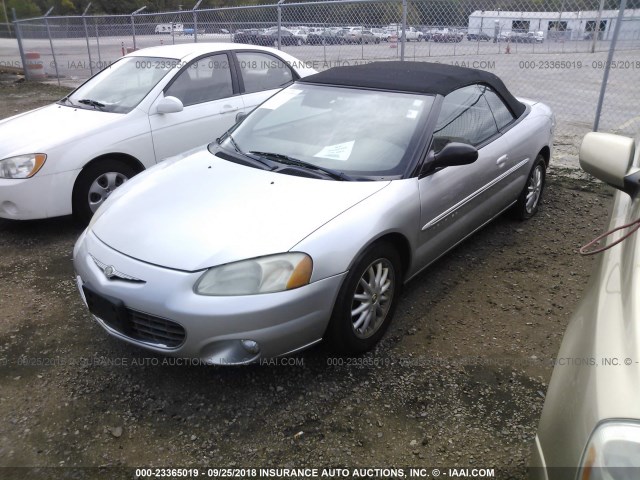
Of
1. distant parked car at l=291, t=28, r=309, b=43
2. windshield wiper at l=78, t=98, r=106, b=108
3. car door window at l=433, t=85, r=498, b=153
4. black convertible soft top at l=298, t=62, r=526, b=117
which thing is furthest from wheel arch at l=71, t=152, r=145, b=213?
distant parked car at l=291, t=28, r=309, b=43

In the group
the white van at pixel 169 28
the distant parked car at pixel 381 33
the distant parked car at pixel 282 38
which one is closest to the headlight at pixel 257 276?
the distant parked car at pixel 381 33

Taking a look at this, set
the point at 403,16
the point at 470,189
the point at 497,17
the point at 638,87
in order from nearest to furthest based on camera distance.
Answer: the point at 470,189, the point at 403,16, the point at 497,17, the point at 638,87

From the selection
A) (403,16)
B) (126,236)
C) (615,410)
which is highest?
(403,16)

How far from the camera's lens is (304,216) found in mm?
2689

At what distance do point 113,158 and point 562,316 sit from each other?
3.99 m

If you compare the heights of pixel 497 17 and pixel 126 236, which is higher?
pixel 497 17

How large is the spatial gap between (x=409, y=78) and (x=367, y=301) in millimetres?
1768

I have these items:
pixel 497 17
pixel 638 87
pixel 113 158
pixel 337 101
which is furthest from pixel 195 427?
pixel 638 87

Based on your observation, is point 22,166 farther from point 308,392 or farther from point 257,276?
point 308,392

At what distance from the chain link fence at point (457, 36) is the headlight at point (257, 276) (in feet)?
17.5

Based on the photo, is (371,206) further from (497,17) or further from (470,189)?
(497,17)

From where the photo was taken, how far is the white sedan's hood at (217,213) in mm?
2545

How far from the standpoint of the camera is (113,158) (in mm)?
4789

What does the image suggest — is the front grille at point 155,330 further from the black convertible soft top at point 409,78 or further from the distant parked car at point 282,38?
the distant parked car at point 282,38
